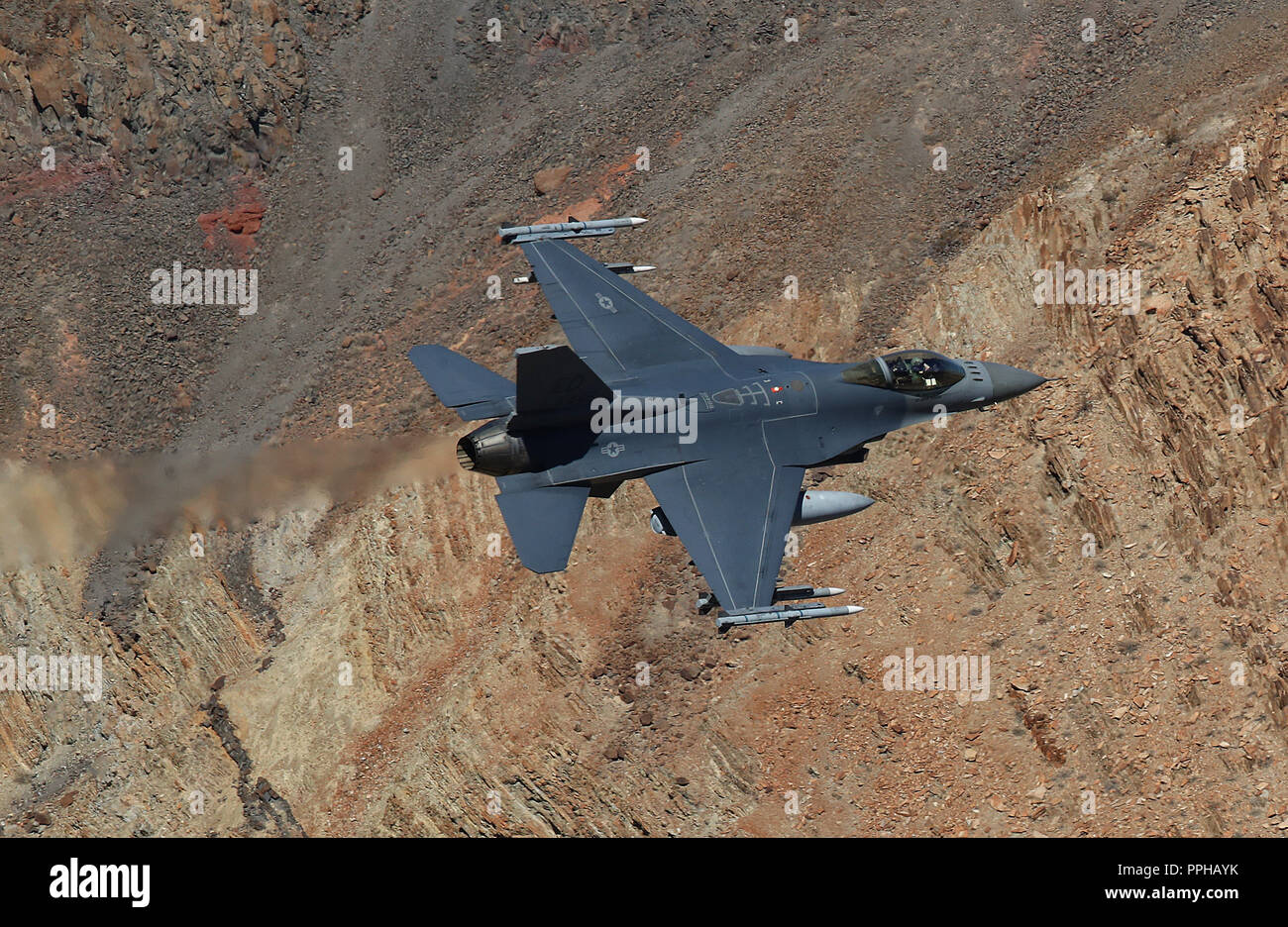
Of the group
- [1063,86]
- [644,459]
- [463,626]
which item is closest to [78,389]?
[463,626]

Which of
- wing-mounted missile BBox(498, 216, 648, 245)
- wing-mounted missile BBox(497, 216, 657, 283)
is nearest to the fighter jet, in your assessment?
wing-mounted missile BBox(497, 216, 657, 283)

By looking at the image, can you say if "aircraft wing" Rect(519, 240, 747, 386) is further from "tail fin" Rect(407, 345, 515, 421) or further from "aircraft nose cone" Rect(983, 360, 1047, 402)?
"aircraft nose cone" Rect(983, 360, 1047, 402)

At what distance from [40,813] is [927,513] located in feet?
93.0

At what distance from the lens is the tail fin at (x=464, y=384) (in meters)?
28.0

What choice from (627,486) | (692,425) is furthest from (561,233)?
(692,425)

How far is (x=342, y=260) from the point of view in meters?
46.9

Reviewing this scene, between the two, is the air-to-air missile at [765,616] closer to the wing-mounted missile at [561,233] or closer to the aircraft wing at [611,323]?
the aircraft wing at [611,323]

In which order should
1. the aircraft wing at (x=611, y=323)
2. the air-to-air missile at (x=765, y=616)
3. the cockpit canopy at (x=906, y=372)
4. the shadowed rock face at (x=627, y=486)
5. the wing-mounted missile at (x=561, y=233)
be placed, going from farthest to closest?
the wing-mounted missile at (x=561, y=233), the shadowed rock face at (x=627, y=486), the aircraft wing at (x=611, y=323), the cockpit canopy at (x=906, y=372), the air-to-air missile at (x=765, y=616)

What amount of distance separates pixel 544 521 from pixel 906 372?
9.19 m

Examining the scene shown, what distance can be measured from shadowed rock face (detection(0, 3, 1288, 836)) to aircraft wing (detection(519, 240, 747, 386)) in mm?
6419

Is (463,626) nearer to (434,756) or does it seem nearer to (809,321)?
(434,756)

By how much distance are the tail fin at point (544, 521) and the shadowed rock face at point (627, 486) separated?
25.1ft

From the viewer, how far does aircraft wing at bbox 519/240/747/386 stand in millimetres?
29891

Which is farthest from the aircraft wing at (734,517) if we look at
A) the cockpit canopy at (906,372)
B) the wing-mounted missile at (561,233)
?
the wing-mounted missile at (561,233)
